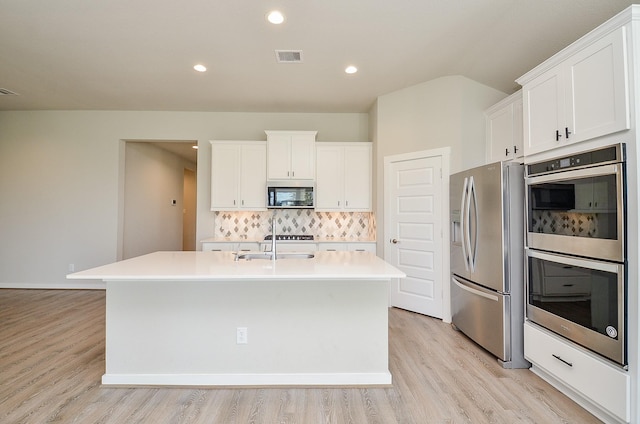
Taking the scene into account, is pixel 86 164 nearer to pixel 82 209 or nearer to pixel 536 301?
pixel 82 209

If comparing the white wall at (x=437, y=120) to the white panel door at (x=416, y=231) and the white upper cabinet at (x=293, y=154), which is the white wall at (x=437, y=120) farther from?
the white upper cabinet at (x=293, y=154)

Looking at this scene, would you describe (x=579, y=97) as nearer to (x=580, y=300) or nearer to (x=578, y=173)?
(x=578, y=173)

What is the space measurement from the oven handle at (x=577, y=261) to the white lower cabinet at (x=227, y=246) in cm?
321

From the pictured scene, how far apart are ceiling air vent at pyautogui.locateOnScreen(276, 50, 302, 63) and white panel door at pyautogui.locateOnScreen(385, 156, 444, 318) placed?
5.86ft

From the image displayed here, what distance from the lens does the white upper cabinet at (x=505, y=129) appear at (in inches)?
120

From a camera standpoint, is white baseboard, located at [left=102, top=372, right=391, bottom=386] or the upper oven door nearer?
the upper oven door

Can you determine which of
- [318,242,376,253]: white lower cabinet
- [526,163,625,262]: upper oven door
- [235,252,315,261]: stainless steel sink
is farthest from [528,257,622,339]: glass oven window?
[318,242,376,253]: white lower cabinet

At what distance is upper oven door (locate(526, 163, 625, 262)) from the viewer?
1748 millimetres

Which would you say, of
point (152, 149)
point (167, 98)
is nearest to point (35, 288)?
point (152, 149)

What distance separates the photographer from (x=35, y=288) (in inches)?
193

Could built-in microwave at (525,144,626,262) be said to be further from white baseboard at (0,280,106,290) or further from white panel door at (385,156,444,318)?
white baseboard at (0,280,106,290)

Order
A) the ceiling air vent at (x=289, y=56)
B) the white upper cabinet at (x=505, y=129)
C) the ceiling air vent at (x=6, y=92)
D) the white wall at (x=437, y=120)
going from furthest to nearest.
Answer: the ceiling air vent at (x=6, y=92), the white wall at (x=437, y=120), the ceiling air vent at (x=289, y=56), the white upper cabinet at (x=505, y=129)

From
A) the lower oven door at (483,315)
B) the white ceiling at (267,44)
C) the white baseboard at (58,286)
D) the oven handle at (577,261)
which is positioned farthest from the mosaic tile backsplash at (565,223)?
the white baseboard at (58,286)

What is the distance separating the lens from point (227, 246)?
4.31 m
